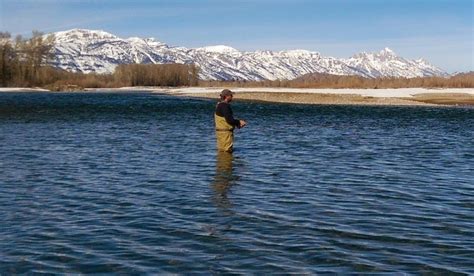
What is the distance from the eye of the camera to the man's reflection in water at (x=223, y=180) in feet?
46.2

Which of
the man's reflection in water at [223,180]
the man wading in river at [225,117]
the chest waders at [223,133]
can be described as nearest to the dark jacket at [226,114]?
the man wading in river at [225,117]

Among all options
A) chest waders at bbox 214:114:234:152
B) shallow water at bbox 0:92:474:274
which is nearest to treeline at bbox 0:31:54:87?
shallow water at bbox 0:92:474:274

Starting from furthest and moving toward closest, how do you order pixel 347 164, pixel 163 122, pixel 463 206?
1. pixel 163 122
2. pixel 347 164
3. pixel 463 206

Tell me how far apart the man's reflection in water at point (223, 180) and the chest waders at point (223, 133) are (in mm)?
295

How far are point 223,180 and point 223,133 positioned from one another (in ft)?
17.5

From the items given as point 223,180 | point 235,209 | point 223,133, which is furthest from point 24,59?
point 235,209

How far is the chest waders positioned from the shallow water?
592 millimetres

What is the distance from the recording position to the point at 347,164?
2162cm

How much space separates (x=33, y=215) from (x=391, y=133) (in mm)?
28088

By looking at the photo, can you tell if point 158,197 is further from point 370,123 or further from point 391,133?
point 370,123

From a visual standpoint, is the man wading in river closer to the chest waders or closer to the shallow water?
the chest waders

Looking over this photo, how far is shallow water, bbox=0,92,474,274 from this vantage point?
31.6 feet

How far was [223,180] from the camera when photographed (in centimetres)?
1738

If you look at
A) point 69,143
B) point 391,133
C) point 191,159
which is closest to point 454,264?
point 191,159
